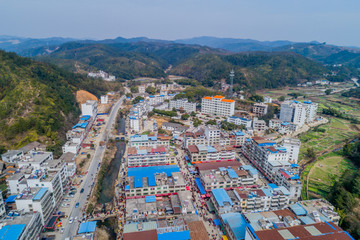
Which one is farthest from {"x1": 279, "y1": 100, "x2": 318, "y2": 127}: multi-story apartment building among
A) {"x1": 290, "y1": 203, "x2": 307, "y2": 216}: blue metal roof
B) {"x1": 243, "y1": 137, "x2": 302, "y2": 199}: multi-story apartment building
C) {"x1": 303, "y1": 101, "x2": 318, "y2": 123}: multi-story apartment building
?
{"x1": 290, "y1": 203, "x2": 307, "y2": 216}: blue metal roof

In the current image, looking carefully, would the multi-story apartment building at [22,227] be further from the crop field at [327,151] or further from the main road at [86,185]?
the crop field at [327,151]

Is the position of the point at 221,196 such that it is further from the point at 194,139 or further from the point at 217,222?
the point at 194,139

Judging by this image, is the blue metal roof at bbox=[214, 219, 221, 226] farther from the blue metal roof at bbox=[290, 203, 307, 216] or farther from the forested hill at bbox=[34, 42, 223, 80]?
the forested hill at bbox=[34, 42, 223, 80]

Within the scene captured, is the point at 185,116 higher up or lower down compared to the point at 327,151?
higher up

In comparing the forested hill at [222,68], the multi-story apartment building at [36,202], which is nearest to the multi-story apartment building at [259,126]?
the forested hill at [222,68]

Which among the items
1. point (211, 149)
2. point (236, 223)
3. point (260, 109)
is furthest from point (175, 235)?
point (260, 109)

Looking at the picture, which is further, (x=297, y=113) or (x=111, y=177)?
(x=297, y=113)
